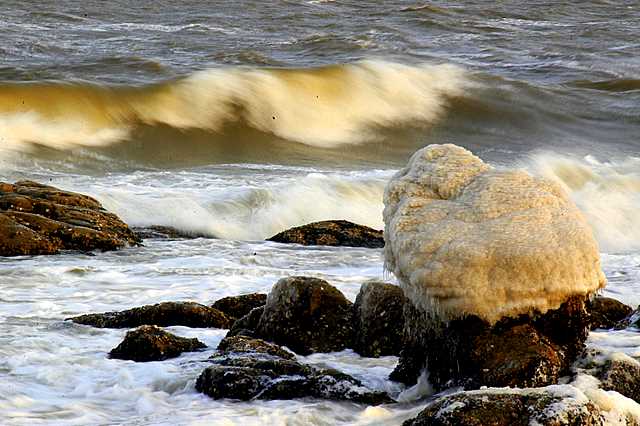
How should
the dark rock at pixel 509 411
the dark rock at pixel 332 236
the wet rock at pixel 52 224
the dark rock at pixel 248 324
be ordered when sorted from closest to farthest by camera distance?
the dark rock at pixel 509 411, the dark rock at pixel 248 324, the wet rock at pixel 52 224, the dark rock at pixel 332 236

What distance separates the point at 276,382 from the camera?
5664mm

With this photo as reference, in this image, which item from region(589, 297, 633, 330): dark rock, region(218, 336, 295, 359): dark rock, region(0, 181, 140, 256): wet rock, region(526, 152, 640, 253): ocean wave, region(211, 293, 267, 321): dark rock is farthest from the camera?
region(526, 152, 640, 253): ocean wave

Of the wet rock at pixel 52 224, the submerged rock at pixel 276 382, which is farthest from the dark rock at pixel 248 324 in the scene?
the wet rock at pixel 52 224

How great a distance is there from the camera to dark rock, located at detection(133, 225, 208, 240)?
10992 mm

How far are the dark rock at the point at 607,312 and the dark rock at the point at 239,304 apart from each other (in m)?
2.21

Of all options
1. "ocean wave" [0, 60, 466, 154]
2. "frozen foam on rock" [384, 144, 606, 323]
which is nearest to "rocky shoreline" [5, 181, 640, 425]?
"frozen foam on rock" [384, 144, 606, 323]

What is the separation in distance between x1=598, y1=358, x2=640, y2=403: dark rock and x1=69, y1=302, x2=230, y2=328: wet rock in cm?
279

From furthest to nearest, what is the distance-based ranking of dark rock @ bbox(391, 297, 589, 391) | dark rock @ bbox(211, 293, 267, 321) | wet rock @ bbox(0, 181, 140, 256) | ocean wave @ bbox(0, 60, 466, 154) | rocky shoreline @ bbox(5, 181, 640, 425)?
ocean wave @ bbox(0, 60, 466, 154), wet rock @ bbox(0, 181, 140, 256), dark rock @ bbox(211, 293, 267, 321), dark rock @ bbox(391, 297, 589, 391), rocky shoreline @ bbox(5, 181, 640, 425)

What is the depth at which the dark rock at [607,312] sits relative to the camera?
7203 mm

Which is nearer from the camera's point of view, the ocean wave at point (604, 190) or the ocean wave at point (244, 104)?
the ocean wave at point (604, 190)

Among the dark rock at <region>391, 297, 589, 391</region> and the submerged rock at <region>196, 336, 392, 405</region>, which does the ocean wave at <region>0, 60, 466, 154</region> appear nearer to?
the submerged rock at <region>196, 336, 392, 405</region>

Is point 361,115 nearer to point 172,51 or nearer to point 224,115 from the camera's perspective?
point 224,115

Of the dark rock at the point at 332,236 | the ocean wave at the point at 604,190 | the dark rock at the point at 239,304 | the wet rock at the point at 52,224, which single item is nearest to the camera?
the dark rock at the point at 239,304

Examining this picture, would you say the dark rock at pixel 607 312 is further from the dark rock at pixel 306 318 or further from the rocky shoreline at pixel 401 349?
the dark rock at pixel 306 318
